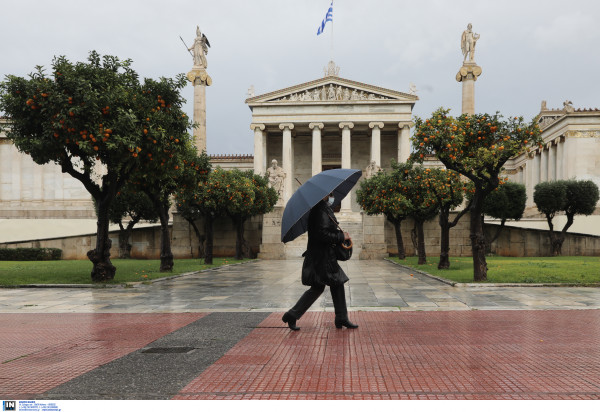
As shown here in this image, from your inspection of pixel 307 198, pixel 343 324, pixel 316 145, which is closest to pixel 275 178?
pixel 316 145

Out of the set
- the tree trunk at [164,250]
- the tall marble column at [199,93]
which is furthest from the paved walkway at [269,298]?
the tall marble column at [199,93]

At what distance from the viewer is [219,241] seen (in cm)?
3903

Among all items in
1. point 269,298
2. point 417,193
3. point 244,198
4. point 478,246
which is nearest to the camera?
point 269,298

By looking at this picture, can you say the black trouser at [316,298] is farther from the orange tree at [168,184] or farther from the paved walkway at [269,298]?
the orange tree at [168,184]

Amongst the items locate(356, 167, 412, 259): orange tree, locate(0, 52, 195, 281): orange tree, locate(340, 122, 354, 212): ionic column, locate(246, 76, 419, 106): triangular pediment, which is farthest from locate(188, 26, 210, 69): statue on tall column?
locate(0, 52, 195, 281): orange tree

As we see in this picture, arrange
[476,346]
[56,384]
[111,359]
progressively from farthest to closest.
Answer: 1. [476,346]
2. [111,359]
3. [56,384]

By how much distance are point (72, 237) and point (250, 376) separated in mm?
36371

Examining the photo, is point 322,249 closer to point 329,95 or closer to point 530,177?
point 329,95

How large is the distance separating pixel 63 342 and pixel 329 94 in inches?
2170

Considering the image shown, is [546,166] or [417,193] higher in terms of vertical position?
[546,166]

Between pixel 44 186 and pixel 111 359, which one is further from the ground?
pixel 44 186

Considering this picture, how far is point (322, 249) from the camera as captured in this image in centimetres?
770
